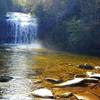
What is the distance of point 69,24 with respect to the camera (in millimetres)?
29984

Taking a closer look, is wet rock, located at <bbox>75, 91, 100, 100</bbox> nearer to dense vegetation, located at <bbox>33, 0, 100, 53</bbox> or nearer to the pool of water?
the pool of water

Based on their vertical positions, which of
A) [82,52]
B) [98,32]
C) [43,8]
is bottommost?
[82,52]

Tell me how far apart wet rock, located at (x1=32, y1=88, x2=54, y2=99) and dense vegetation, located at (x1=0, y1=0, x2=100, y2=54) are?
16.3 metres

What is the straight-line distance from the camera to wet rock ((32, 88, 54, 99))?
11727 millimetres

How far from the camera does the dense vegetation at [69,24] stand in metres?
28.5

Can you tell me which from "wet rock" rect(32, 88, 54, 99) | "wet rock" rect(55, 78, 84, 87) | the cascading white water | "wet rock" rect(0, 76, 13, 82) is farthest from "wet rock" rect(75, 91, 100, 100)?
the cascading white water

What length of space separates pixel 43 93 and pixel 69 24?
18579 mm

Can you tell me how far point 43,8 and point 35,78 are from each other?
67.6 feet

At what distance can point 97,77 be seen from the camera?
15266 millimetres

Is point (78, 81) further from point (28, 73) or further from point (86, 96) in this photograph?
point (28, 73)

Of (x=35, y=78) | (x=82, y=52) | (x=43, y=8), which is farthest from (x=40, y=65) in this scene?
(x=43, y=8)

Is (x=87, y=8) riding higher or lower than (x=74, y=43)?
higher

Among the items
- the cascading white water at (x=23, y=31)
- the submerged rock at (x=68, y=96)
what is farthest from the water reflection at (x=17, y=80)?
the cascading white water at (x=23, y=31)

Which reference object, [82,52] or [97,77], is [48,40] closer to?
[82,52]
